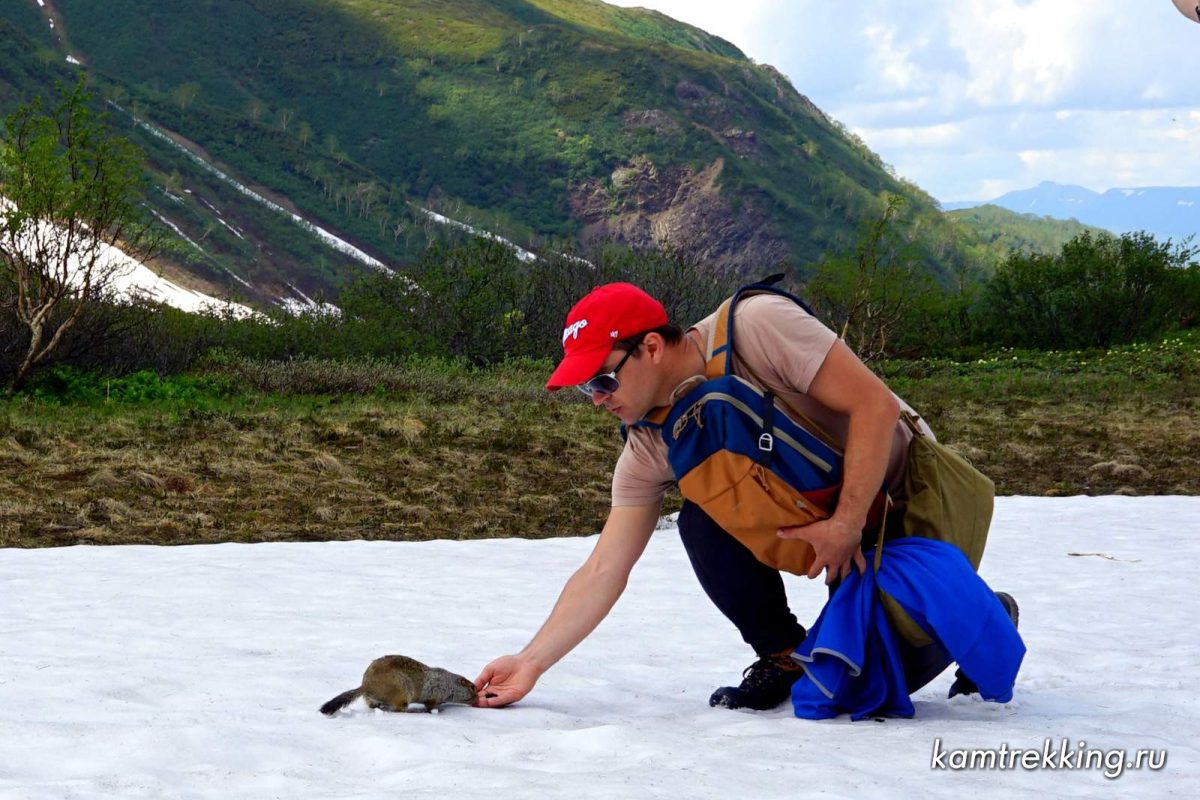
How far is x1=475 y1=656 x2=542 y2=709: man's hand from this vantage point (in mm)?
3580

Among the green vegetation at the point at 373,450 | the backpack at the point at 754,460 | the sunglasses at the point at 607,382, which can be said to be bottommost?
the green vegetation at the point at 373,450

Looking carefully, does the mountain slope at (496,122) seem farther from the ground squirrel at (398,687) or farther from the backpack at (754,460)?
the backpack at (754,460)

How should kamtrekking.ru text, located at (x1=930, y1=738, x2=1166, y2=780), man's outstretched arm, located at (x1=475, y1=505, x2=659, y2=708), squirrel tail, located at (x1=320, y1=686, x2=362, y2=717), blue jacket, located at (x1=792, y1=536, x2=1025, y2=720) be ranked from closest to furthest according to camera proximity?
1. kamtrekking.ru text, located at (x1=930, y1=738, x2=1166, y2=780)
2. blue jacket, located at (x1=792, y1=536, x2=1025, y2=720)
3. squirrel tail, located at (x1=320, y1=686, x2=362, y2=717)
4. man's outstretched arm, located at (x1=475, y1=505, x2=659, y2=708)

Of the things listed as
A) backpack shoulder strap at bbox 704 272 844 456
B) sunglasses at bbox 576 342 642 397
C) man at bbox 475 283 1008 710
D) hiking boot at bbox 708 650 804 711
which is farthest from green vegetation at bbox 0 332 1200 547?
backpack shoulder strap at bbox 704 272 844 456

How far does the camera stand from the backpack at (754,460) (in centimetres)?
314

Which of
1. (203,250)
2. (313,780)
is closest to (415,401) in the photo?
(313,780)

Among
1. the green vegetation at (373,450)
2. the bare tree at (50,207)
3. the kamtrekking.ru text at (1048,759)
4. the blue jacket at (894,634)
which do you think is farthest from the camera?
the bare tree at (50,207)

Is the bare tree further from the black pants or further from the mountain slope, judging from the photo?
the mountain slope

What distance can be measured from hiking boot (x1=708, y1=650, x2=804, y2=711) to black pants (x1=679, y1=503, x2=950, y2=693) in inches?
1.4

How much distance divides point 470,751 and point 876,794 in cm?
97

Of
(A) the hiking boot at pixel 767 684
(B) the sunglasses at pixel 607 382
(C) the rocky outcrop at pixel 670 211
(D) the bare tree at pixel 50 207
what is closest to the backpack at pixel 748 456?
(B) the sunglasses at pixel 607 382

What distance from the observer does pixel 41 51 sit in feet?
363

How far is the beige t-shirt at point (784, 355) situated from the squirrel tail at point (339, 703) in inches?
41.2

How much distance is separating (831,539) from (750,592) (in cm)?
42
